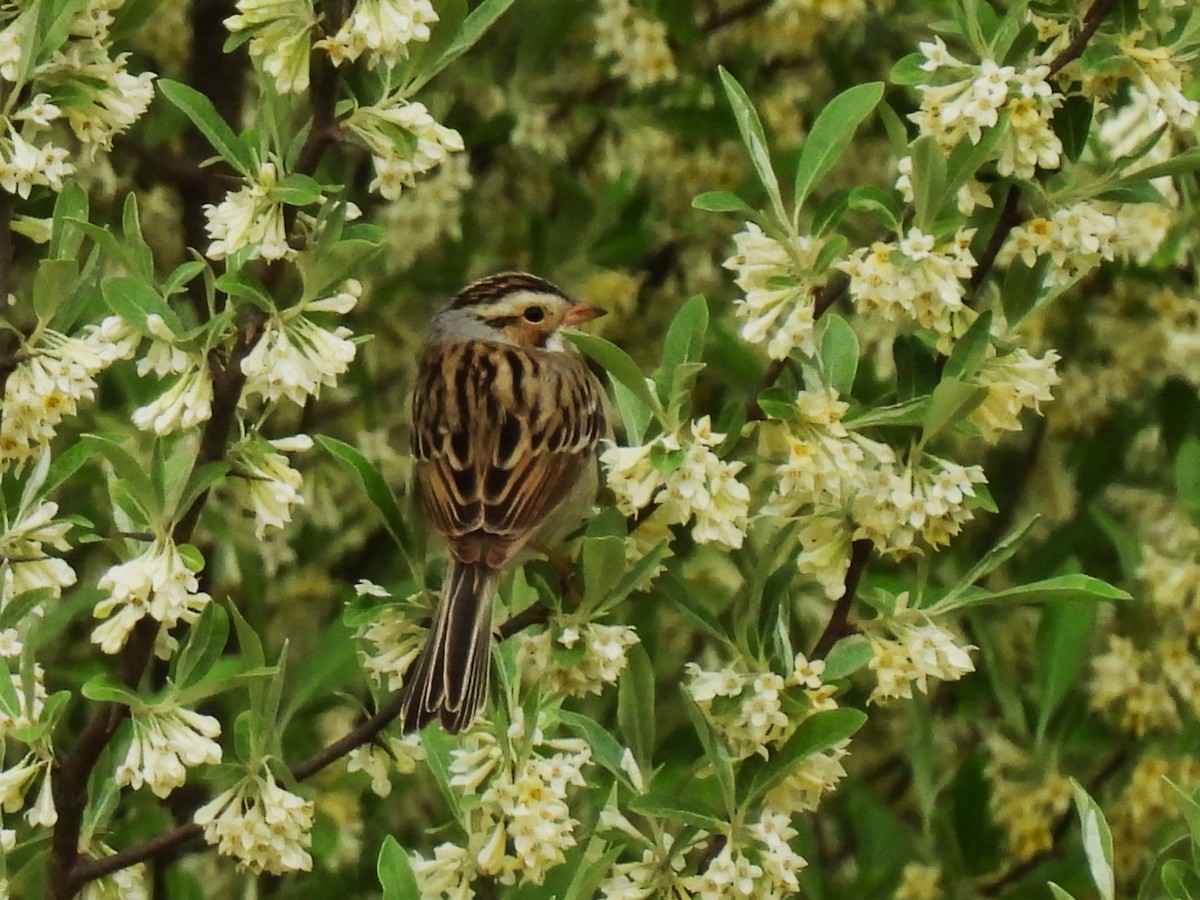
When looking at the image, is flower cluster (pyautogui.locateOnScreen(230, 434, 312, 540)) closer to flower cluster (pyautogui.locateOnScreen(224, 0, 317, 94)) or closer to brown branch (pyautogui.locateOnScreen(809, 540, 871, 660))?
flower cluster (pyautogui.locateOnScreen(224, 0, 317, 94))

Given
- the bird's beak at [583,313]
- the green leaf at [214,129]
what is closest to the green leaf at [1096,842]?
the green leaf at [214,129]

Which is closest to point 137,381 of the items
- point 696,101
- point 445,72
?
point 445,72

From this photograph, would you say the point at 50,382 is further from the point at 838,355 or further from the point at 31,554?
the point at 838,355

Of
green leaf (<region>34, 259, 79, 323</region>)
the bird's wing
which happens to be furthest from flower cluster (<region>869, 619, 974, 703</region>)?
green leaf (<region>34, 259, 79, 323</region>)

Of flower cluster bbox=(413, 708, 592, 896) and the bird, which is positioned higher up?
flower cluster bbox=(413, 708, 592, 896)

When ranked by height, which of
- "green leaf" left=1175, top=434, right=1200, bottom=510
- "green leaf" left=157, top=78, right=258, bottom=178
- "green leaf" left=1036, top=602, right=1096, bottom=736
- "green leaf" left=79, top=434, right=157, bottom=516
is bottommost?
"green leaf" left=1036, top=602, right=1096, bottom=736

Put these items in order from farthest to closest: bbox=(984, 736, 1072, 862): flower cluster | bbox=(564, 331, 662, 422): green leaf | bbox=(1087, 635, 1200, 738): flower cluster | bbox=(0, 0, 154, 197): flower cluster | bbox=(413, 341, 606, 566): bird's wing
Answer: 1. bbox=(984, 736, 1072, 862): flower cluster
2. bbox=(1087, 635, 1200, 738): flower cluster
3. bbox=(413, 341, 606, 566): bird's wing
4. bbox=(0, 0, 154, 197): flower cluster
5. bbox=(564, 331, 662, 422): green leaf

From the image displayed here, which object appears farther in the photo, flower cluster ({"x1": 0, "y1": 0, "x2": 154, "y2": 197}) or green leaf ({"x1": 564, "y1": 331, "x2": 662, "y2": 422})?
flower cluster ({"x1": 0, "y1": 0, "x2": 154, "y2": 197})
